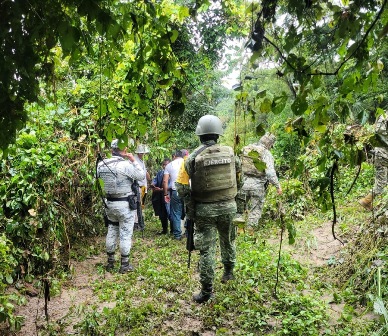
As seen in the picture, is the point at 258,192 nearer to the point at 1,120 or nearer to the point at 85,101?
the point at 85,101

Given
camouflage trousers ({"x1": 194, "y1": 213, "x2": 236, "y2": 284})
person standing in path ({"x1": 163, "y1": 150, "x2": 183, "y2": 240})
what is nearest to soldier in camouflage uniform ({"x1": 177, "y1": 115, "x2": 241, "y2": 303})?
camouflage trousers ({"x1": 194, "y1": 213, "x2": 236, "y2": 284})

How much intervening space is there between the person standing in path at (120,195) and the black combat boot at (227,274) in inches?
66.8

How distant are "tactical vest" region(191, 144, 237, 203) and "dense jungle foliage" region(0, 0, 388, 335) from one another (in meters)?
0.62

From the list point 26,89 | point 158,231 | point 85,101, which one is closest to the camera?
point 26,89

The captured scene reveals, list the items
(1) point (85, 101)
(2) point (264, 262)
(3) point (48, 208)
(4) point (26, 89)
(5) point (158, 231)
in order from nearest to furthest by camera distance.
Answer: (4) point (26, 89)
(3) point (48, 208)
(2) point (264, 262)
(1) point (85, 101)
(5) point (158, 231)

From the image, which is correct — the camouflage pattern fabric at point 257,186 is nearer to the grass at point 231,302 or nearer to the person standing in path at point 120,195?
the grass at point 231,302

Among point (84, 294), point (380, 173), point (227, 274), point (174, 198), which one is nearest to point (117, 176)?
point (84, 294)

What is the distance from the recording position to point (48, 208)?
4.38 meters

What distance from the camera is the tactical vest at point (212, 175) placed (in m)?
4.31

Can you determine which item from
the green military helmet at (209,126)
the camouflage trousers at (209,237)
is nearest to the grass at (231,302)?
the camouflage trousers at (209,237)

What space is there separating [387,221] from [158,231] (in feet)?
17.6

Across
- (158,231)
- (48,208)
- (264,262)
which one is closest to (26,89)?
(48,208)

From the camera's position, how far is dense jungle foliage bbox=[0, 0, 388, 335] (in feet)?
6.26

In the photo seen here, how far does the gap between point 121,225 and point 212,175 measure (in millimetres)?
2118
